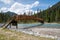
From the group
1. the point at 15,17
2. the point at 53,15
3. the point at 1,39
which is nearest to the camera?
the point at 1,39

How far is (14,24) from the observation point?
2073 inches

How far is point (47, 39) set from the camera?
64.4 feet

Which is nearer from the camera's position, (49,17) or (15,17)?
(15,17)

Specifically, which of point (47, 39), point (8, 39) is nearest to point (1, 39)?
point (8, 39)

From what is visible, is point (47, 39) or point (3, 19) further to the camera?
point (3, 19)

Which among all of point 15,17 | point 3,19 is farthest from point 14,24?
point 3,19

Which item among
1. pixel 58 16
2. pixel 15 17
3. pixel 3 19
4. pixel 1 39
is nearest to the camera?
pixel 1 39

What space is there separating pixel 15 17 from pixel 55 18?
9091cm

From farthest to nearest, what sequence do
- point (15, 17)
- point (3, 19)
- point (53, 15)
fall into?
point (3, 19), point (53, 15), point (15, 17)

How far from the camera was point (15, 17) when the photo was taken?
2037 inches

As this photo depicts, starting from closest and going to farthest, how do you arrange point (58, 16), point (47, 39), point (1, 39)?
point (1, 39) < point (47, 39) < point (58, 16)

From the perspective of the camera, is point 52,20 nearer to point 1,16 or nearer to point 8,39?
point 1,16

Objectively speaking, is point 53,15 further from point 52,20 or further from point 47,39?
point 47,39

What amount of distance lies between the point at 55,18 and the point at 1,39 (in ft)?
409
